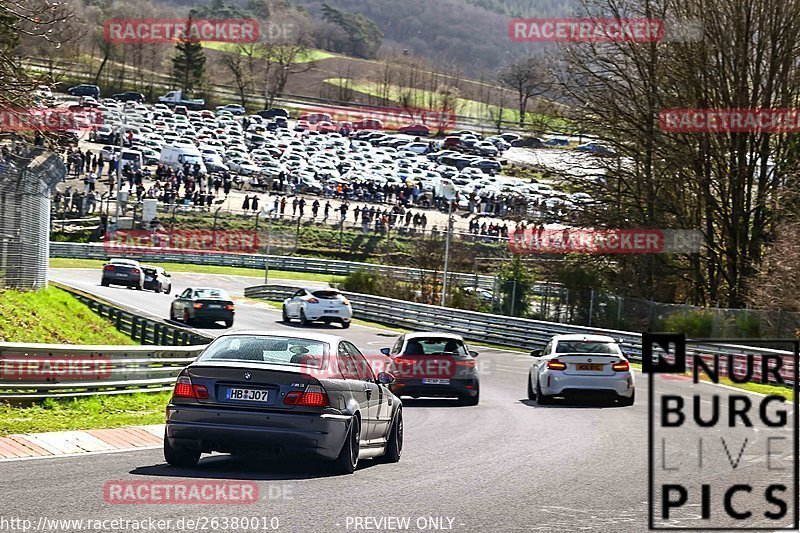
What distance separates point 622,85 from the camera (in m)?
44.2

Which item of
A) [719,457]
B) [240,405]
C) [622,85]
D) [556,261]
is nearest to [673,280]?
→ [556,261]

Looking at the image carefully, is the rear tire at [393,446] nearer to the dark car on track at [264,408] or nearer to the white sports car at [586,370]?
the dark car on track at [264,408]

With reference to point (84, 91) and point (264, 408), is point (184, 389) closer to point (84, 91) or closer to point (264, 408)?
point (264, 408)

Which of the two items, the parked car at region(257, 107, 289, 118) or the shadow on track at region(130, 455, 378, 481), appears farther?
the parked car at region(257, 107, 289, 118)

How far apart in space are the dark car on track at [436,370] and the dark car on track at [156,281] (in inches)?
1319

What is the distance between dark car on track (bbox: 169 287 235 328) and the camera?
39.6 metres

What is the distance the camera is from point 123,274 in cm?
5319

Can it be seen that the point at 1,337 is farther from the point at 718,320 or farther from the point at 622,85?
the point at 622,85

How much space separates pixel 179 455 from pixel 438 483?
2424 mm

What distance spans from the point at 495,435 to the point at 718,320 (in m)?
21.9

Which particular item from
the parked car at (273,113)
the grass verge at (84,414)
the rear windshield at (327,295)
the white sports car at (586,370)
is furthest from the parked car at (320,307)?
the parked car at (273,113)

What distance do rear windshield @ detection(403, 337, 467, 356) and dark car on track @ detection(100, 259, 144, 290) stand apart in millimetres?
33011

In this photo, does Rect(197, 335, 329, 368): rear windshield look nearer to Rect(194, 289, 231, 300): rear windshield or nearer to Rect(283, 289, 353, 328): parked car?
Rect(194, 289, 231, 300): rear windshield

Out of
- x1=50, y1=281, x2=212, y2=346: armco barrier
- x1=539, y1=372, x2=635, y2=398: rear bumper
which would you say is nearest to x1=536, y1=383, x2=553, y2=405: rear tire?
x1=539, y1=372, x2=635, y2=398: rear bumper
